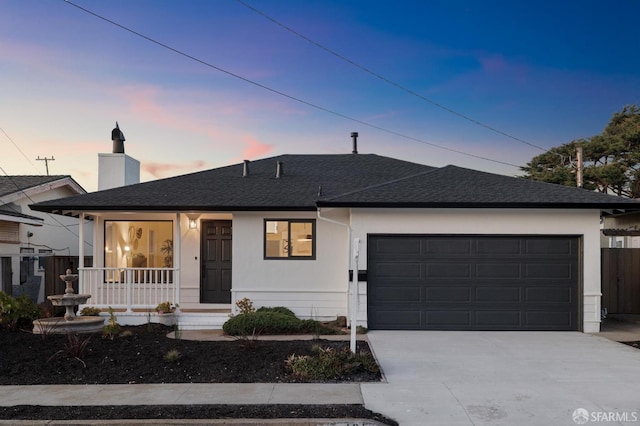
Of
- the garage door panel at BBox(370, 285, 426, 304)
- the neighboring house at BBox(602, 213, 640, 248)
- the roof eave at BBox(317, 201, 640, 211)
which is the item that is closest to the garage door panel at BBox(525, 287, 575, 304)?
the roof eave at BBox(317, 201, 640, 211)

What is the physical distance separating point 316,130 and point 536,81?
7529mm

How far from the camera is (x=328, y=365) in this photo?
733 centimetres

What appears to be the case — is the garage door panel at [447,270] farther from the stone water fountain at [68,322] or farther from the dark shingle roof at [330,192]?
the stone water fountain at [68,322]

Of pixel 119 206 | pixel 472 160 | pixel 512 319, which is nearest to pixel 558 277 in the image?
pixel 512 319

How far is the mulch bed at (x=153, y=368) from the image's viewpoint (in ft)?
18.8

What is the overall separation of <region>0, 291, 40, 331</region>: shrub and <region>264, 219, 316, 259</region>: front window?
17.5 feet

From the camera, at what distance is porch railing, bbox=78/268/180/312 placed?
12195 millimetres

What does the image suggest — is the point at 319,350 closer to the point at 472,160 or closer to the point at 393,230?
the point at 393,230

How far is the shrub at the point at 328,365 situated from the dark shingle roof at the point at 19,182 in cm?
1332

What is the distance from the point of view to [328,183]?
1416 centimetres

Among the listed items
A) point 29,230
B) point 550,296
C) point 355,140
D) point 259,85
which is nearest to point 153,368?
point 550,296

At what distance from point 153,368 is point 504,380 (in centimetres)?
505

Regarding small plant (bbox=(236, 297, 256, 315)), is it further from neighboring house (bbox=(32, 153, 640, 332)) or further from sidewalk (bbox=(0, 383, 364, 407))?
sidewalk (bbox=(0, 383, 364, 407))

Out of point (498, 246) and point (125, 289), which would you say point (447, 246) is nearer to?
point (498, 246)
